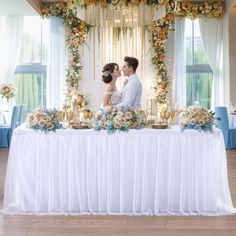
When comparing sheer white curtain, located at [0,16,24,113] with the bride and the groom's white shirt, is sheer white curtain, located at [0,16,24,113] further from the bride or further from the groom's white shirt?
the groom's white shirt

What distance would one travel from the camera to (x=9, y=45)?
12.5 metres

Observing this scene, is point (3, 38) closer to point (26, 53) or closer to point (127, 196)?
point (26, 53)

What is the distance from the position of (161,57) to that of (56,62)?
2488mm

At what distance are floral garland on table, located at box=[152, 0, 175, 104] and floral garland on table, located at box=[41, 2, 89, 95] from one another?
1596mm

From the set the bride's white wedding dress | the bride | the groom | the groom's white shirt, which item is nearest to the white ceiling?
the bride

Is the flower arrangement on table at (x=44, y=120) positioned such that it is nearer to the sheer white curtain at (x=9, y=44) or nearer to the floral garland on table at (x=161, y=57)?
the floral garland on table at (x=161, y=57)

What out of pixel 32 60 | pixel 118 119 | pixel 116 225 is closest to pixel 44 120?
pixel 118 119

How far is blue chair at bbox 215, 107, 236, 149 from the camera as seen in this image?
10.2 meters

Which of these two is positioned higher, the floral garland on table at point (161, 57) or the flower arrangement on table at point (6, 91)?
the floral garland on table at point (161, 57)

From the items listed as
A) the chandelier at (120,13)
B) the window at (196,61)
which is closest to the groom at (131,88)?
the chandelier at (120,13)

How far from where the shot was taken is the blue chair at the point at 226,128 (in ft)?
33.4

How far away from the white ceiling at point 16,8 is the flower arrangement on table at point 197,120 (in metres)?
6.07

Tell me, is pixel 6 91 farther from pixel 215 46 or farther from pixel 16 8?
pixel 215 46

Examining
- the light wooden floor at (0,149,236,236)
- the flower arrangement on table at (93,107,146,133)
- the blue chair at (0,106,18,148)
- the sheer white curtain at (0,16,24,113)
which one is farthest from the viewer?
the sheer white curtain at (0,16,24,113)
